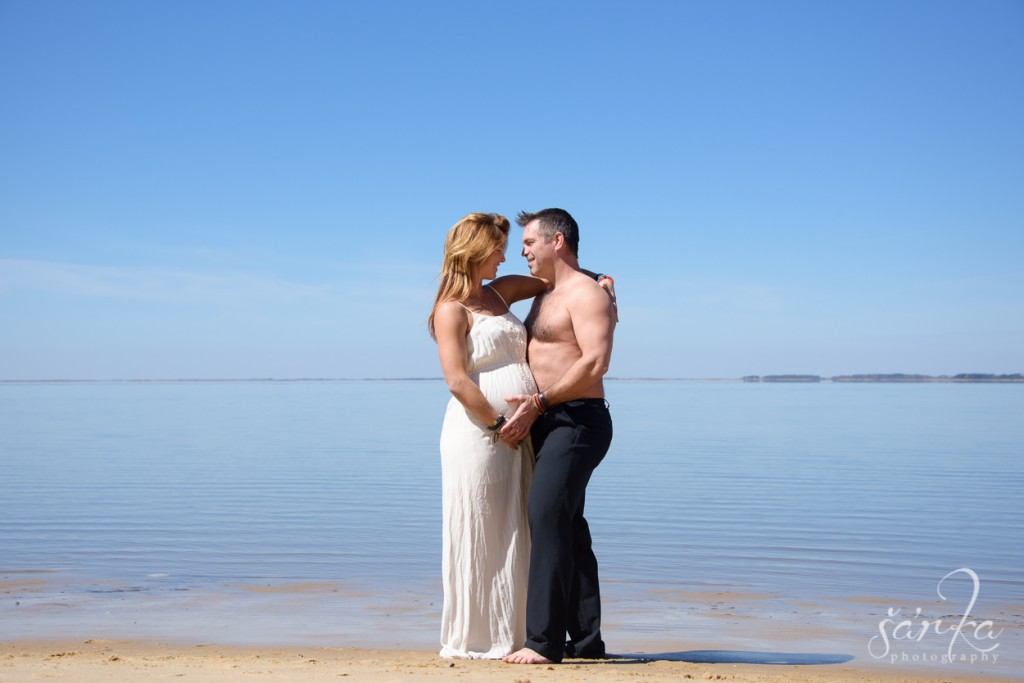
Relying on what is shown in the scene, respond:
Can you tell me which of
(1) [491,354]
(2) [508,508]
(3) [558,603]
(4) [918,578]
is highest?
(1) [491,354]

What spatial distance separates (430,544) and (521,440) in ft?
16.6

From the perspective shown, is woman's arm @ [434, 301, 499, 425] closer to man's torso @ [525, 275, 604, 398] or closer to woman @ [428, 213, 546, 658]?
woman @ [428, 213, 546, 658]

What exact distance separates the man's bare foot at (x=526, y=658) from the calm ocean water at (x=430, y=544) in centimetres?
118

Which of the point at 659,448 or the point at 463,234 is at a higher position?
the point at 463,234

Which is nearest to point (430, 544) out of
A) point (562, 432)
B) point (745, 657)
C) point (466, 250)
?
point (745, 657)

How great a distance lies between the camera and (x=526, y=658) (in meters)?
4.77

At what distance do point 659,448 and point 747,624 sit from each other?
15.6m

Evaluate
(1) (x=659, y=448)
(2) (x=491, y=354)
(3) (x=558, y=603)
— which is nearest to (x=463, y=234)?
(2) (x=491, y=354)

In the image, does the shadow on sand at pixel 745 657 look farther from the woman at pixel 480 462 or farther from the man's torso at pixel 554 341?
the man's torso at pixel 554 341

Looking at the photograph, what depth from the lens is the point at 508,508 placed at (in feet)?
16.6

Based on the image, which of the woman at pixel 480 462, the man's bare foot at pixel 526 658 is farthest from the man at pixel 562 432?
the woman at pixel 480 462

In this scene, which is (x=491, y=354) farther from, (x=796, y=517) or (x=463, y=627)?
(x=796, y=517)

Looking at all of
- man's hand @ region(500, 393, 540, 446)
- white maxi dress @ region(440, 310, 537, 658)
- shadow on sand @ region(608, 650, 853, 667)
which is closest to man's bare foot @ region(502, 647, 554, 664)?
white maxi dress @ region(440, 310, 537, 658)

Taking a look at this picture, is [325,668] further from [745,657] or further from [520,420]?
[745,657]
